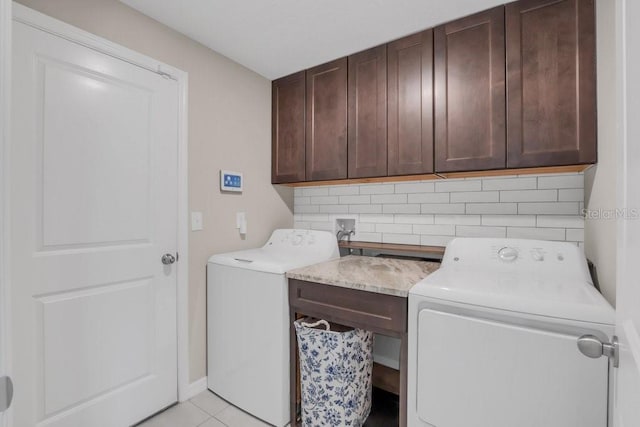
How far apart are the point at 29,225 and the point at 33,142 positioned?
1.19ft

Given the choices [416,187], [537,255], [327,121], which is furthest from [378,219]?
[537,255]

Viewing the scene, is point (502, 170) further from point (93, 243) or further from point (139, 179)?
point (93, 243)

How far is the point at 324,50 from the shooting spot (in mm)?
1952

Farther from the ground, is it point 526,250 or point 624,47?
point 624,47

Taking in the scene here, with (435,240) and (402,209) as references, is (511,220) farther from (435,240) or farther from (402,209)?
(402,209)

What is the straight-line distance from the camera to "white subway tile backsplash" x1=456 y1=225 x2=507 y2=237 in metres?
1.76

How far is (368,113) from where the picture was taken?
1908mm

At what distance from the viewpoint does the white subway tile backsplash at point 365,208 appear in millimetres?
2229

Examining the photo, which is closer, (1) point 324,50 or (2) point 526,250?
(2) point 526,250

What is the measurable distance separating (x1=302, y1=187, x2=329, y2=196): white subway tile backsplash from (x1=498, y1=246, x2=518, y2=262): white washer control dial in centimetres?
138

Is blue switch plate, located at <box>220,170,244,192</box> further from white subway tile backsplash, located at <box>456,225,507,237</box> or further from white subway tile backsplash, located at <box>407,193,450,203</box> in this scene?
white subway tile backsplash, located at <box>456,225,507,237</box>

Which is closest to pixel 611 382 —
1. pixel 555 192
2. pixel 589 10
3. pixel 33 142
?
pixel 555 192

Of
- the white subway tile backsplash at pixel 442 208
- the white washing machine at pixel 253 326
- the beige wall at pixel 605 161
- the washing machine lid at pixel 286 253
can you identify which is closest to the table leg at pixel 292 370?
the white washing machine at pixel 253 326

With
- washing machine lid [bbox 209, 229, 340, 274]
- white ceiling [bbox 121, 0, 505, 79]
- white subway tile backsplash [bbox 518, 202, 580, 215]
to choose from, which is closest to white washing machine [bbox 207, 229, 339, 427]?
washing machine lid [bbox 209, 229, 340, 274]
